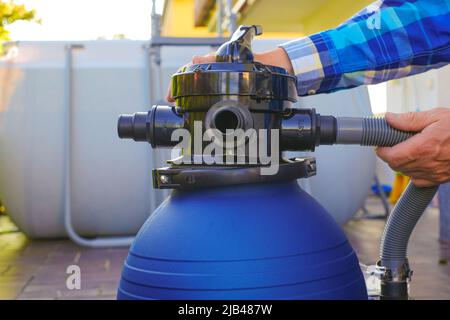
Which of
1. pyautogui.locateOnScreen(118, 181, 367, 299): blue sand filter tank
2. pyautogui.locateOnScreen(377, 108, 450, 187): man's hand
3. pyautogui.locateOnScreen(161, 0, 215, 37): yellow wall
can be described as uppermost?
pyautogui.locateOnScreen(161, 0, 215, 37): yellow wall

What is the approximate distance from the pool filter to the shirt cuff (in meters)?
0.23

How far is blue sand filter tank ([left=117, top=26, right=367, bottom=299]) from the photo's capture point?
743 millimetres

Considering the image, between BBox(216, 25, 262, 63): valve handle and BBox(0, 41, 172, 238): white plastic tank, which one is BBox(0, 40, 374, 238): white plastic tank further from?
BBox(216, 25, 262, 63): valve handle

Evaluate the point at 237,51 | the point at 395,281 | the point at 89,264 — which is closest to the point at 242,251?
the point at 237,51

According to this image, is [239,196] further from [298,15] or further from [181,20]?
[181,20]

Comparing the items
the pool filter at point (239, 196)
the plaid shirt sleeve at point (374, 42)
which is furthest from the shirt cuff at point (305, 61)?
the pool filter at point (239, 196)

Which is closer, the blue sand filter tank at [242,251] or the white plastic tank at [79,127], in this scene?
the blue sand filter tank at [242,251]

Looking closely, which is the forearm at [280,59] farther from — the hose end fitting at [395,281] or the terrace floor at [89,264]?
the terrace floor at [89,264]

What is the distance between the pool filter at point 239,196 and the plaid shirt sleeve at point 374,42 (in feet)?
0.77

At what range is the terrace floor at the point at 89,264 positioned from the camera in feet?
8.40

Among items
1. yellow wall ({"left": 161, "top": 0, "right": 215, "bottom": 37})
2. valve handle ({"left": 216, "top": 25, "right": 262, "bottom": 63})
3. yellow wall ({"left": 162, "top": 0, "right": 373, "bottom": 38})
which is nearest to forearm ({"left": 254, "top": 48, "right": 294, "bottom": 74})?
valve handle ({"left": 216, "top": 25, "right": 262, "bottom": 63})

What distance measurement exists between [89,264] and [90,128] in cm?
85

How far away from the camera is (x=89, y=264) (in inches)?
125
